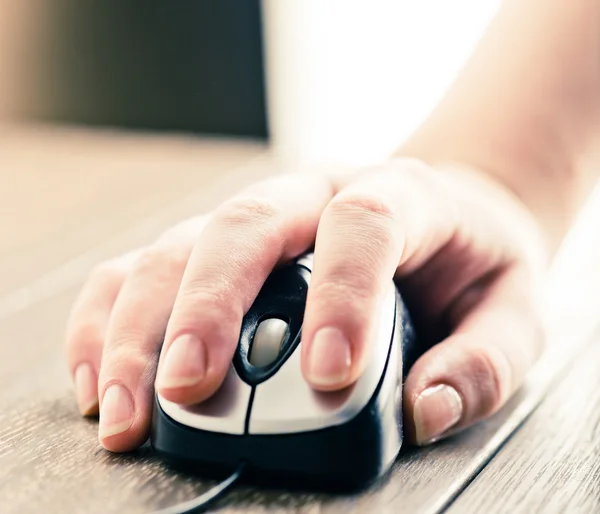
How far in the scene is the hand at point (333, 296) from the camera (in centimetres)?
38

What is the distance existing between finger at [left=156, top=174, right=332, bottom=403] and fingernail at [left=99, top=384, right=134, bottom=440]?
48 mm

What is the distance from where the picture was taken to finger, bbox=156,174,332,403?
38cm

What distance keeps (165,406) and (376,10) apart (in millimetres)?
1526

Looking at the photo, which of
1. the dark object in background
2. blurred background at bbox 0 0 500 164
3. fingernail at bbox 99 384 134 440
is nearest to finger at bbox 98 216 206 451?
fingernail at bbox 99 384 134 440

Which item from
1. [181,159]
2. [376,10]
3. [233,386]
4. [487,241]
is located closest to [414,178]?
[487,241]

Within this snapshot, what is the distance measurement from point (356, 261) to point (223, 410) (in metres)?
0.10

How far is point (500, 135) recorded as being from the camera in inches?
28.0

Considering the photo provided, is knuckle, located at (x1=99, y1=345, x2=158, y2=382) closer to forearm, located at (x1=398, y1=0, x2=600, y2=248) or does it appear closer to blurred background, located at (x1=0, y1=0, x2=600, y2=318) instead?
forearm, located at (x1=398, y1=0, x2=600, y2=248)

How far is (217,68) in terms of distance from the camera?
204 cm

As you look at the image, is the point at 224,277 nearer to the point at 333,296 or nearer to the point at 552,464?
the point at 333,296

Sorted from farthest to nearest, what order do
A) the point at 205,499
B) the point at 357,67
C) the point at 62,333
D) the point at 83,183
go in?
the point at 357,67, the point at 83,183, the point at 62,333, the point at 205,499

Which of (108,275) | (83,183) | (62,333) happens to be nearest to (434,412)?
(108,275)

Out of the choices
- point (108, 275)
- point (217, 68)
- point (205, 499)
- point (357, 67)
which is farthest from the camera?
point (217, 68)

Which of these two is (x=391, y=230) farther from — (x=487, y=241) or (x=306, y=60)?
(x=306, y=60)
